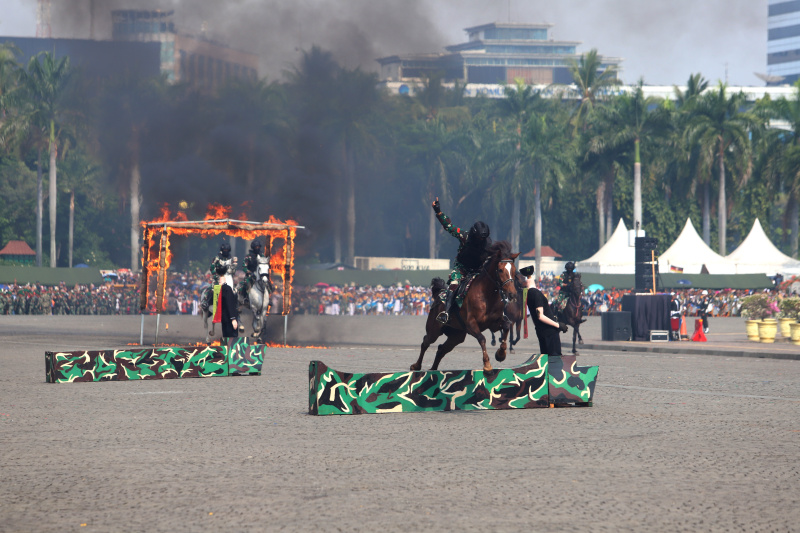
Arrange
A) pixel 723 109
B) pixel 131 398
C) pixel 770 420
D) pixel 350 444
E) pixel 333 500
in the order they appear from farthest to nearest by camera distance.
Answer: pixel 723 109 < pixel 131 398 < pixel 770 420 < pixel 350 444 < pixel 333 500

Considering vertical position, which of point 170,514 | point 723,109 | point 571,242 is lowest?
point 170,514

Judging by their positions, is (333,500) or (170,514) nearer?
(170,514)

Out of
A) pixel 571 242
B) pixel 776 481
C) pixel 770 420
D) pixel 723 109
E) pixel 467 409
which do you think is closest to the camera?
pixel 776 481

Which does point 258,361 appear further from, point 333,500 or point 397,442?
point 333,500

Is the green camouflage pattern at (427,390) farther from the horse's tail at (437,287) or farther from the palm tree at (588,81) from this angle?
the palm tree at (588,81)

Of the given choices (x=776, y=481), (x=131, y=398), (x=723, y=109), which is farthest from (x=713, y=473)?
(x=723, y=109)

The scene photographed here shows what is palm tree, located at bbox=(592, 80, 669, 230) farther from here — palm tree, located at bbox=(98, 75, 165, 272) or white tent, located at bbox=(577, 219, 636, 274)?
palm tree, located at bbox=(98, 75, 165, 272)

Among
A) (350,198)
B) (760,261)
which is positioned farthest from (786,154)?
(350,198)

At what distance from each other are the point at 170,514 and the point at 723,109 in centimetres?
7421

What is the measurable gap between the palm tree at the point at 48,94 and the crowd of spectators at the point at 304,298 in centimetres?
1356

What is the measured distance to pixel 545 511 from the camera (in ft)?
23.1

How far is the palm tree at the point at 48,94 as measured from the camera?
68.2m

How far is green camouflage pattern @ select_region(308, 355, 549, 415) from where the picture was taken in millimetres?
Result: 12547

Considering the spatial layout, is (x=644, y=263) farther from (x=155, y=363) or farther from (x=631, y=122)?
(x=631, y=122)
